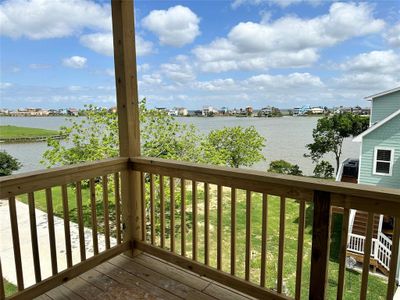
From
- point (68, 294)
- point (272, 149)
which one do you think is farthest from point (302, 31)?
Result: point (68, 294)

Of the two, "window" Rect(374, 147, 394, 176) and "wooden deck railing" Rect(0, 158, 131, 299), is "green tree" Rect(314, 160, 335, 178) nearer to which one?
"window" Rect(374, 147, 394, 176)

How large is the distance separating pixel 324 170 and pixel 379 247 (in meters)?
1.60

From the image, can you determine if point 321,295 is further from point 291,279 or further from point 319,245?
point 291,279

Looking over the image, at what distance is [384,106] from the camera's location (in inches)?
71.0

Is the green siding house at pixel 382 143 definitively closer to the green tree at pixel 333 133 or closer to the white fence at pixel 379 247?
the green tree at pixel 333 133

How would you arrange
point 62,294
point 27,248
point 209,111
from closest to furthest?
point 62,294 < point 209,111 < point 27,248

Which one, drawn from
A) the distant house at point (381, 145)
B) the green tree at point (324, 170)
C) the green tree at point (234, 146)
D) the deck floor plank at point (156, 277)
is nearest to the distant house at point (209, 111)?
the green tree at point (234, 146)

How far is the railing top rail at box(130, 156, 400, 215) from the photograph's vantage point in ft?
4.95

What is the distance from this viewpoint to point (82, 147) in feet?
15.6

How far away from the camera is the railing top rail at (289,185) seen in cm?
151

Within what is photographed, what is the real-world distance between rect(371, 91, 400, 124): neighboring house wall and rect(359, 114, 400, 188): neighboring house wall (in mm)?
67

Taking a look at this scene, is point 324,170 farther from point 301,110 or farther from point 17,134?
point 17,134

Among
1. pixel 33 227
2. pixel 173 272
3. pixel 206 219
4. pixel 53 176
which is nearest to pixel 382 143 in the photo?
pixel 206 219

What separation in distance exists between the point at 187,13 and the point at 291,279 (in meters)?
3.54
